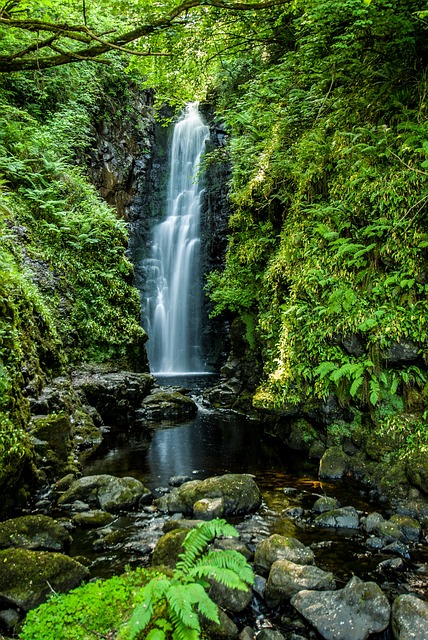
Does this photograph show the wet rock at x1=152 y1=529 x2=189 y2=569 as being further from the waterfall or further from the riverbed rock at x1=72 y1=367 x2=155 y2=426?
the waterfall

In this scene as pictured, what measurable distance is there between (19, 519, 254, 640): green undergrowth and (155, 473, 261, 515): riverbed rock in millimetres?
2188

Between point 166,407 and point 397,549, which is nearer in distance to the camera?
point 397,549

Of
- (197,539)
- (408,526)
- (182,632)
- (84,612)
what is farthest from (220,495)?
(182,632)

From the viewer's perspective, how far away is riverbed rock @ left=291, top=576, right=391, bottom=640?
3480mm

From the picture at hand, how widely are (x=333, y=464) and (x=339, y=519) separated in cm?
165

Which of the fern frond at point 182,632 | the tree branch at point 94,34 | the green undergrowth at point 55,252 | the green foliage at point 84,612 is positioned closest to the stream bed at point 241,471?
the green foliage at point 84,612

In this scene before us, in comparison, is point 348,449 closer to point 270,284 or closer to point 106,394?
point 270,284

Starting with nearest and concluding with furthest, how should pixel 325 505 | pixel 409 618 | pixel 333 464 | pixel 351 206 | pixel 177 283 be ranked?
pixel 409 618
pixel 325 505
pixel 333 464
pixel 351 206
pixel 177 283

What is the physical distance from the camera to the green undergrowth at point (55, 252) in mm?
9438

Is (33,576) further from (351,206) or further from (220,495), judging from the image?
(351,206)

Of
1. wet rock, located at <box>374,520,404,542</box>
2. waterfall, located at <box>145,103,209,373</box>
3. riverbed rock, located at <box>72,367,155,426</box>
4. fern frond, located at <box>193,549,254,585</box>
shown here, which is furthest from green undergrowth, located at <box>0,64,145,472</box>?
waterfall, located at <box>145,103,209,373</box>

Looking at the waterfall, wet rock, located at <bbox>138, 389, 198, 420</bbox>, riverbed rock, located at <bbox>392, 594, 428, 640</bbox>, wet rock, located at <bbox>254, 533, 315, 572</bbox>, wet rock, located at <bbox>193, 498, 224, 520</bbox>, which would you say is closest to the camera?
riverbed rock, located at <bbox>392, 594, 428, 640</bbox>

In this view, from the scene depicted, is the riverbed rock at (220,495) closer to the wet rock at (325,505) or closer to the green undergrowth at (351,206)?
the wet rock at (325,505)

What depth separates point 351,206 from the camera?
7.51 meters
